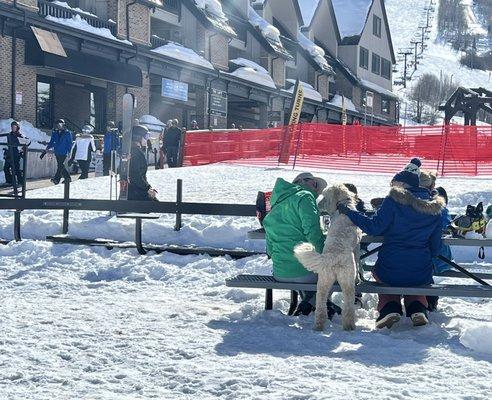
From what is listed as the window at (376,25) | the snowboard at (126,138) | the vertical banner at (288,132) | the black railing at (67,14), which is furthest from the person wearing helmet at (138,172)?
the window at (376,25)

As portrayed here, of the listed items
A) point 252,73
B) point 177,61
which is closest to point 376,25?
point 252,73

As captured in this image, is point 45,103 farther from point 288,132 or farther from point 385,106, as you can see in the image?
point 385,106

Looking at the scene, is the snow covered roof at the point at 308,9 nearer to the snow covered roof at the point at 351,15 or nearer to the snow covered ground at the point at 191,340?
the snow covered roof at the point at 351,15

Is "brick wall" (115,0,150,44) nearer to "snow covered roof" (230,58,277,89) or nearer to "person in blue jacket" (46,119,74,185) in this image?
"snow covered roof" (230,58,277,89)

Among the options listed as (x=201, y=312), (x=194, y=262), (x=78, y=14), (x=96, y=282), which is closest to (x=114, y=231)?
(x=194, y=262)

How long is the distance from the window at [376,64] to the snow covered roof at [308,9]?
8453mm

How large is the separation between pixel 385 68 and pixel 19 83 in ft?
148

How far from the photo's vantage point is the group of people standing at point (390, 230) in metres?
6.92

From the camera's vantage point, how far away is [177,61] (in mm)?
35688

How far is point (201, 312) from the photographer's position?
753cm

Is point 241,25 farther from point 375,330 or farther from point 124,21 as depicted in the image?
point 375,330

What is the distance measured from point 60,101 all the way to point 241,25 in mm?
15663

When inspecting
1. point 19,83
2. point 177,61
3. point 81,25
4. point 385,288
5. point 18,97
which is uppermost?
point 81,25

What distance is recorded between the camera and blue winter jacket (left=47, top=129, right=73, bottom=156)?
20.3 m
